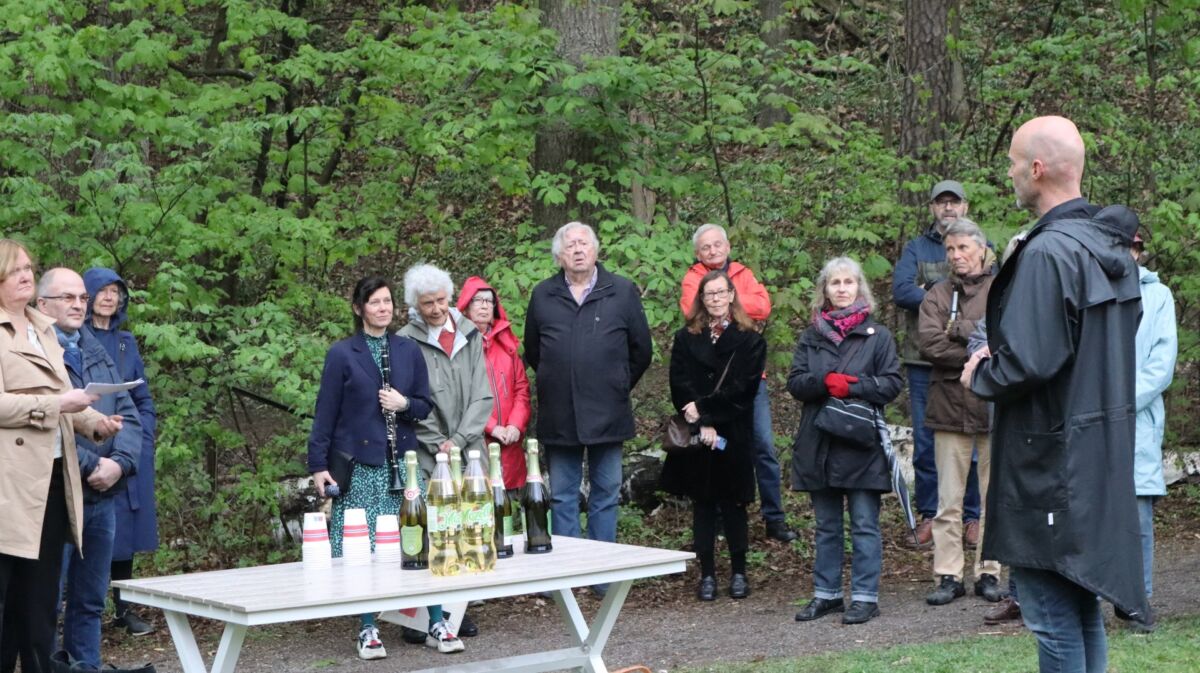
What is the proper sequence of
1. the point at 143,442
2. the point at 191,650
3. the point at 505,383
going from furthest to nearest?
1. the point at 505,383
2. the point at 143,442
3. the point at 191,650

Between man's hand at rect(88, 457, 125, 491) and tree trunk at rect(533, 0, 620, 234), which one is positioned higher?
tree trunk at rect(533, 0, 620, 234)

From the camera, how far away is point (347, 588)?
4.53 meters

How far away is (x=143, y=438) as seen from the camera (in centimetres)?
721

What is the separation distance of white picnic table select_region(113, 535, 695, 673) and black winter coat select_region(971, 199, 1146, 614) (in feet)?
5.03

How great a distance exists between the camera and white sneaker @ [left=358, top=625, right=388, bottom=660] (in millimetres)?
6977

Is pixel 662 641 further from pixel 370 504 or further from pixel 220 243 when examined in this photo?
pixel 220 243

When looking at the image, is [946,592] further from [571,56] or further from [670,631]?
[571,56]

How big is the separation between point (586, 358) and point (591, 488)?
79 cm

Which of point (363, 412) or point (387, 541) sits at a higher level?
point (363, 412)

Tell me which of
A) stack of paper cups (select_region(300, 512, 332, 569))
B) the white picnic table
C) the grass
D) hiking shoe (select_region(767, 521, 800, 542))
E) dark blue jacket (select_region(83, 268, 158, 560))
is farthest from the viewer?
hiking shoe (select_region(767, 521, 800, 542))

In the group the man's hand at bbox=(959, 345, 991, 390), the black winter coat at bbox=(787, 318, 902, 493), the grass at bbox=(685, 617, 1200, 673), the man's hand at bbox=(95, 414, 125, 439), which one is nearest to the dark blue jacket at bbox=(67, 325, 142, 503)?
the man's hand at bbox=(95, 414, 125, 439)

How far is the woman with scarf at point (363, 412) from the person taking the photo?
22.7 ft

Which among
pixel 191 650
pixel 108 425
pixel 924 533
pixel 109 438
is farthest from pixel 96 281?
pixel 924 533

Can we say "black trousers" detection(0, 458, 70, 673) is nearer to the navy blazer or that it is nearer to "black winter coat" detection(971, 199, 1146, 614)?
the navy blazer
